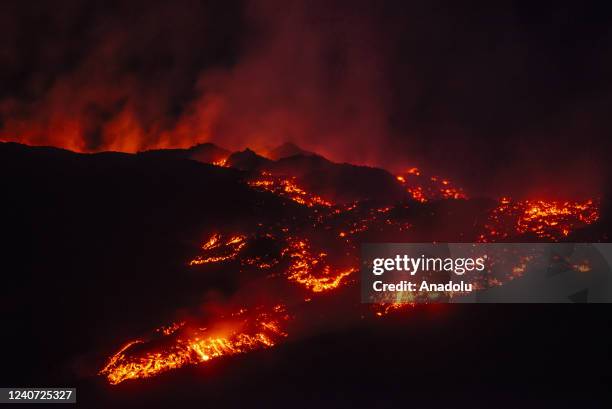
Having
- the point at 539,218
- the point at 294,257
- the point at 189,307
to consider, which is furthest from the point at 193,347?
the point at 539,218

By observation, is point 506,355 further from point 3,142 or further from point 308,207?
point 3,142

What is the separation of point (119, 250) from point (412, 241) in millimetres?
9812

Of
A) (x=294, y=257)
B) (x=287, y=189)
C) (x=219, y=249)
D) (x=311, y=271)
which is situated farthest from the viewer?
(x=287, y=189)

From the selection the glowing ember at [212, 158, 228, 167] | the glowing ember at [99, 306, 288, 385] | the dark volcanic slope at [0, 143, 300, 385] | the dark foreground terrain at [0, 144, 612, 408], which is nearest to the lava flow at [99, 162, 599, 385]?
the glowing ember at [99, 306, 288, 385]

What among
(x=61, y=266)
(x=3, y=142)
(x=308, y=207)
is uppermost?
(x=3, y=142)

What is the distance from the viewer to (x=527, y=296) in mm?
18219

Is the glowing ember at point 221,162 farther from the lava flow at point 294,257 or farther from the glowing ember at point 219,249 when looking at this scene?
the glowing ember at point 219,249

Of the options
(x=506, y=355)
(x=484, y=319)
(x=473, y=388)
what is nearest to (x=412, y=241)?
(x=484, y=319)

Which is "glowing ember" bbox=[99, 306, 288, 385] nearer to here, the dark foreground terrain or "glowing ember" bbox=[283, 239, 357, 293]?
the dark foreground terrain

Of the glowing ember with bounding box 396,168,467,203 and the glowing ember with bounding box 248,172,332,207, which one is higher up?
the glowing ember with bounding box 396,168,467,203

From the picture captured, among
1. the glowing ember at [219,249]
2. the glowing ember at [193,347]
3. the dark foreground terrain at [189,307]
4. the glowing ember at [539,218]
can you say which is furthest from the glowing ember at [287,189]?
the glowing ember at [193,347]

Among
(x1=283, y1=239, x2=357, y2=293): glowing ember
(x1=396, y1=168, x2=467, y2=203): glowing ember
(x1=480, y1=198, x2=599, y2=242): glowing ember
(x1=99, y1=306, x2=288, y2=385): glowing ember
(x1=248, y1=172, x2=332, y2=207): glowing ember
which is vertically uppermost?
(x1=396, y1=168, x2=467, y2=203): glowing ember

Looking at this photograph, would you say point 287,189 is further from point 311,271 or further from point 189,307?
point 189,307

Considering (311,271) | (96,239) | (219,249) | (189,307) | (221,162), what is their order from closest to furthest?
1. (189,307)
2. (311,271)
3. (219,249)
4. (96,239)
5. (221,162)
